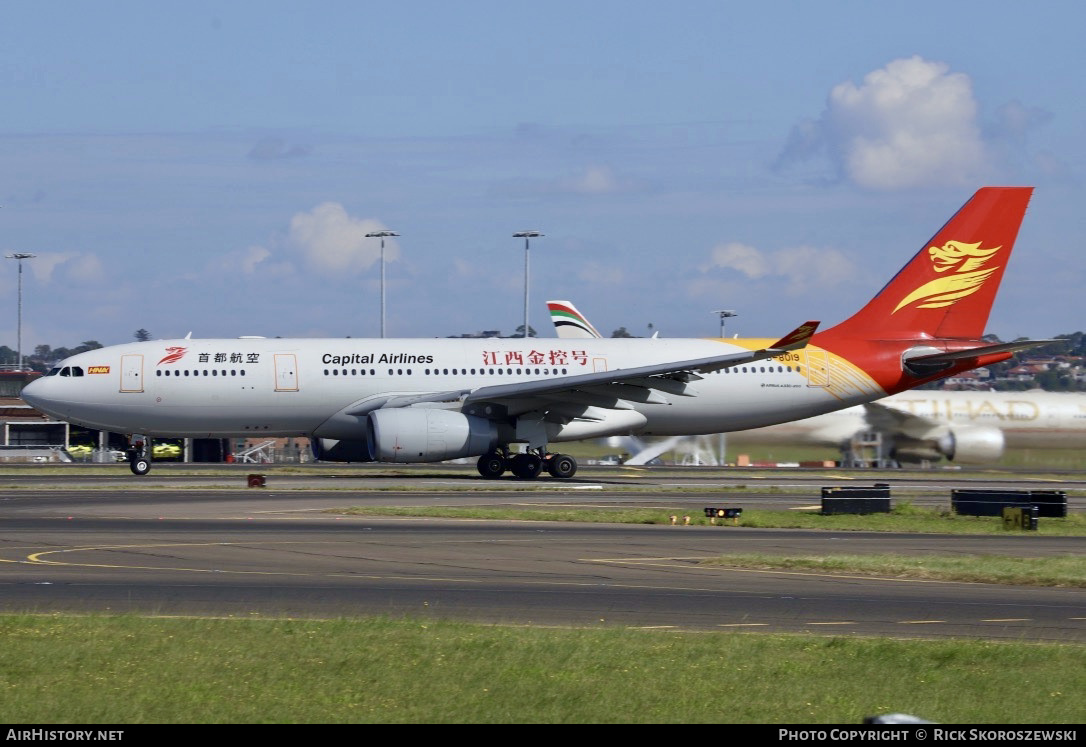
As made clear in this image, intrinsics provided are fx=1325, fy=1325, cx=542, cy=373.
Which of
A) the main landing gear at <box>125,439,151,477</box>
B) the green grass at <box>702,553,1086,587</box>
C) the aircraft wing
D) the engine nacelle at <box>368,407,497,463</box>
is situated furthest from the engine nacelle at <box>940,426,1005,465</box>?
the green grass at <box>702,553,1086,587</box>

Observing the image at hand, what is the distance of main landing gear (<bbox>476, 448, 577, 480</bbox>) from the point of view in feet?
139

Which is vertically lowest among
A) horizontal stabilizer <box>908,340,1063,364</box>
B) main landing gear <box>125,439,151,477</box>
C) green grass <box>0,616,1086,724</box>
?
green grass <box>0,616,1086,724</box>

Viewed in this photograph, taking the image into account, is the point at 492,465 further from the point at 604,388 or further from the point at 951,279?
the point at 951,279

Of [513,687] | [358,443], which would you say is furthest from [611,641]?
[358,443]

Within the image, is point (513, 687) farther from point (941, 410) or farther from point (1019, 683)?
point (941, 410)

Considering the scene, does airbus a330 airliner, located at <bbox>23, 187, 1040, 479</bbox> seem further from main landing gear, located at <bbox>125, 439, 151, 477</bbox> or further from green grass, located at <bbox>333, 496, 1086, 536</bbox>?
green grass, located at <bbox>333, 496, 1086, 536</bbox>

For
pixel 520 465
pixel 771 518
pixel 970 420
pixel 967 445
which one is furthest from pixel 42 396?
pixel 970 420

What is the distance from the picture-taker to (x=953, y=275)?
147 ft

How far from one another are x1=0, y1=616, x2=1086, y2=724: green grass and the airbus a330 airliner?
86.1ft

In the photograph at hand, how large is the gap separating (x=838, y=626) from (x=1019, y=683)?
3680mm

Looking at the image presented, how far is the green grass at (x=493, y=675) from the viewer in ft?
31.5

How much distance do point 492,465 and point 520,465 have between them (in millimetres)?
917
